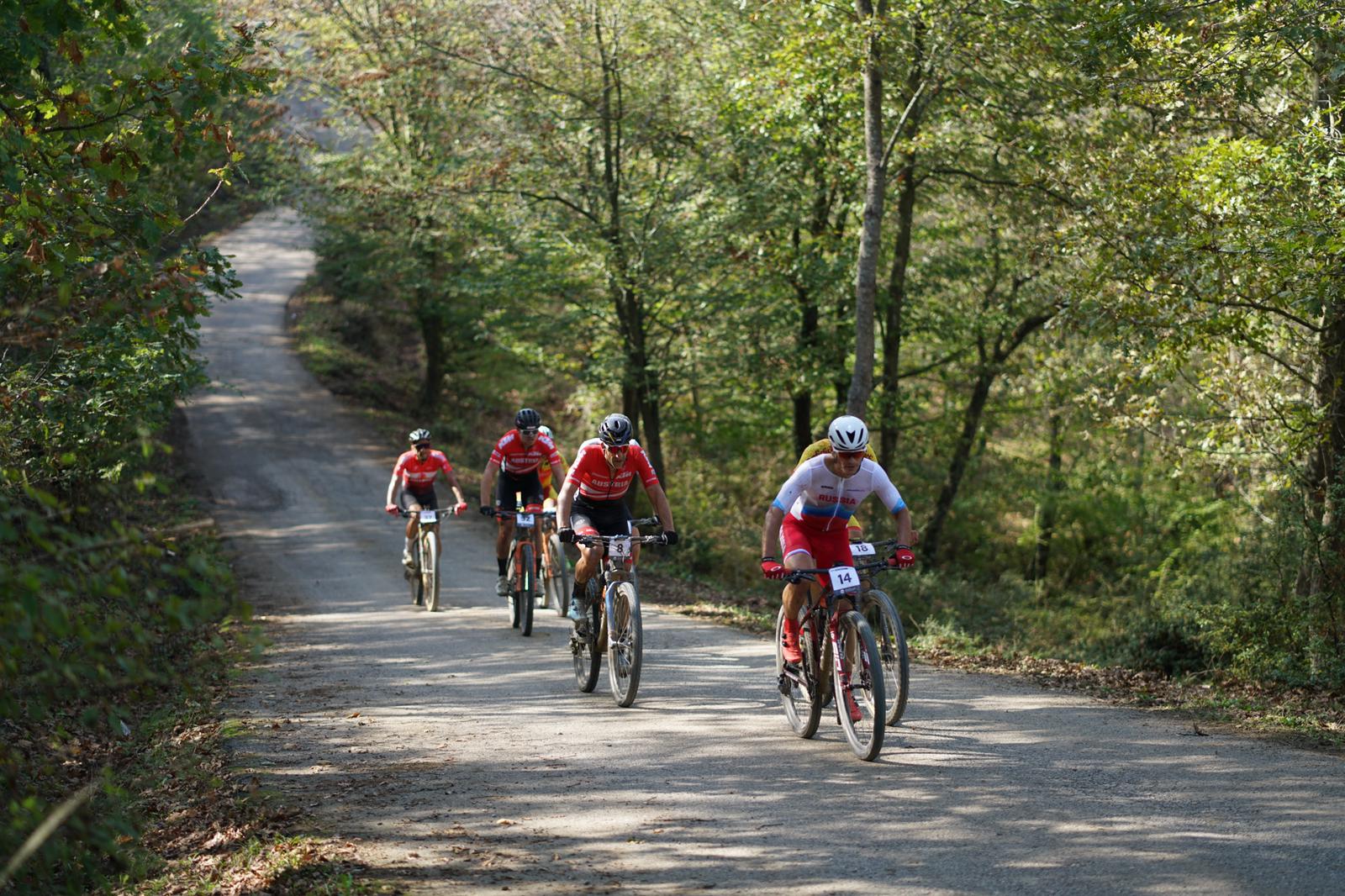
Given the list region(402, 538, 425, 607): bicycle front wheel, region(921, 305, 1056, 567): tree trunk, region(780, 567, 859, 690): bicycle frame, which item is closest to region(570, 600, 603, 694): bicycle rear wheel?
region(780, 567, 859, 690): bicycle frame

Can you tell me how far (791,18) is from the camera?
19781 mm

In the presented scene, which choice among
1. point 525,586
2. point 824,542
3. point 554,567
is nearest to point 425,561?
point 554,567

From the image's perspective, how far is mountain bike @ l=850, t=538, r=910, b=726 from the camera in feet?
26.5

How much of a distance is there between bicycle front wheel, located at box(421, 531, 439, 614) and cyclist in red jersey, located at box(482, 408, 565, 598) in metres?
2.11

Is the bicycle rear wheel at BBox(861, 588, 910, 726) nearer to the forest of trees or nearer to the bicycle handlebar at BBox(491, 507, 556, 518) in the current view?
the forest of trees

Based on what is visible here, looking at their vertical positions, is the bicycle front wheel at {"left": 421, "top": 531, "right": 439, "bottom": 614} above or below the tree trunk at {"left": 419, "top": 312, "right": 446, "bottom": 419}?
below

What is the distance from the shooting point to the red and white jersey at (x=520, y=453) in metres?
14.3

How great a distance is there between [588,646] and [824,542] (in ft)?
9.72

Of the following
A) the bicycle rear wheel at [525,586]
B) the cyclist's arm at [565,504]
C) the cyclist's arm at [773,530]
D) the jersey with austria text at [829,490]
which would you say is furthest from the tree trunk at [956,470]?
the cyclist's arm at [773,530]

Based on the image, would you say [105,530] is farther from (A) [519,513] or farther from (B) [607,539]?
(A) [519,513]

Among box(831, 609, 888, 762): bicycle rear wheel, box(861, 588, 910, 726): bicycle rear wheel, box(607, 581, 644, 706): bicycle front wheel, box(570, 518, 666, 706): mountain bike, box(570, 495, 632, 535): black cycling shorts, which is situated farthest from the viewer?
box(570, 495, 632, 535): black cycling shorts

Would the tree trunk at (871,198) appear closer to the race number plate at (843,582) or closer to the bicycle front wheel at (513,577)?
the bicycle front wheel at (513,577)

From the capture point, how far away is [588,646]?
10789 millimetres

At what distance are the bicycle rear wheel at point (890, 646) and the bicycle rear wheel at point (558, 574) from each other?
6.20 metres
